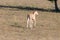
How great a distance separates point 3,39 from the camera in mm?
14383

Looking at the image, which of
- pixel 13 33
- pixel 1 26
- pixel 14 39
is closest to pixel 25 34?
pixel 13 33

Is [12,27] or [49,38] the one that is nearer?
[49,38]

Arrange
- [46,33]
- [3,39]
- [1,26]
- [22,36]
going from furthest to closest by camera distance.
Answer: [1,26] < [46,33] < [22,36] < [3,39]

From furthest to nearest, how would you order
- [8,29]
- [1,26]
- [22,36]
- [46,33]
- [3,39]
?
[1,26] < [8,29] < [46,33] < [22,36] < [3,39]

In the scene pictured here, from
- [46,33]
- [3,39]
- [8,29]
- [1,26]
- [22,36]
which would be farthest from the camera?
[1,26]

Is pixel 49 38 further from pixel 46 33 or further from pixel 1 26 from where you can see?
pixel 1 26

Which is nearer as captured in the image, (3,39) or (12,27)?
(3,39)

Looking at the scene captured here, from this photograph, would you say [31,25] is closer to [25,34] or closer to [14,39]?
[25,34]

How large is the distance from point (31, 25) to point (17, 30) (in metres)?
1.54

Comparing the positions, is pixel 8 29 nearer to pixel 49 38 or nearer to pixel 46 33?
pixel 46 33

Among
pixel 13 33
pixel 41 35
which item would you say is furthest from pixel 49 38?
pixel 13 33

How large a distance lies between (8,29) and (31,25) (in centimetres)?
157

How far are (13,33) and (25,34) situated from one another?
2.17 feet

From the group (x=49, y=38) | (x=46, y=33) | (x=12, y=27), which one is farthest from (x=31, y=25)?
(x=49, y=38)
